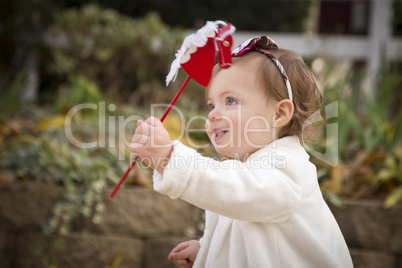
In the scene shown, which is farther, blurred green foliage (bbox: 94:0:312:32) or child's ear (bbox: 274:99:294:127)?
blurred green foliage (bbox: 94:0:312:32)

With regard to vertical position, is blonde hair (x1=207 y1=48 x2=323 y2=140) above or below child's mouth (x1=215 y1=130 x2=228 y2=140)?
above

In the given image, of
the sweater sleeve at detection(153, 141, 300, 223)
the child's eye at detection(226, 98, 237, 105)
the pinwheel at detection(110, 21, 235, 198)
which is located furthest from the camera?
the child's eye at detection(226, 98, 237, 105)

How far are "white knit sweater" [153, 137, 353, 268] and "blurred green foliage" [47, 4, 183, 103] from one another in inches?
227

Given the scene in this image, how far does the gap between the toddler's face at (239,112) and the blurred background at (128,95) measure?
361 mm

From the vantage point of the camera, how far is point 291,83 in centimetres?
147

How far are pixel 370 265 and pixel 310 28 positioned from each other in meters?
10.7

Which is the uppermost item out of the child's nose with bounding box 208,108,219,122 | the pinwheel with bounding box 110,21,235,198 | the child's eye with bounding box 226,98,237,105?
the pinwheel with bounding box 110,21,235,198

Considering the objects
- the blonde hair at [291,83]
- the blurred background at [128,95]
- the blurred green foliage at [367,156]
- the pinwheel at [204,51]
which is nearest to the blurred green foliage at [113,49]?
the blurred background at [128,95]

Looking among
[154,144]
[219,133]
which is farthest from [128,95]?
[154,144]

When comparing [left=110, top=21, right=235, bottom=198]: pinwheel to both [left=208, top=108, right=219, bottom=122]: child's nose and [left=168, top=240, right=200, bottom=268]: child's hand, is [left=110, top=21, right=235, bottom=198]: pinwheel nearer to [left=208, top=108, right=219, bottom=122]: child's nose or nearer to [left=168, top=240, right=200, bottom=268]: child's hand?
[left=208, top=108, right=219, bottom=122]: child's nose

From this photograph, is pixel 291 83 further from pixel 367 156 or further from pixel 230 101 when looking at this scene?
pixel 367 156

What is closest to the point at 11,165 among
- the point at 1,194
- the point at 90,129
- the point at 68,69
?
the point at 1,194

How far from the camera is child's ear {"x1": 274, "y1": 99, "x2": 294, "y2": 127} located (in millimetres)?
1437

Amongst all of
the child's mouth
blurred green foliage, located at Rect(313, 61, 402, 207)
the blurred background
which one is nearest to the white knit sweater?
the child's mouth
